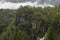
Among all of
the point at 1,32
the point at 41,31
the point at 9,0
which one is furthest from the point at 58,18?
the point at 9,0

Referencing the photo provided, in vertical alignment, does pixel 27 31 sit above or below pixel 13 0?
above

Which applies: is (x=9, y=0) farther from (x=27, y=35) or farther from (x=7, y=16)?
(x=27, y=35)

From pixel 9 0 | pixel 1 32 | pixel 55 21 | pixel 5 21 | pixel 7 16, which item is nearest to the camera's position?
pixel 55 21

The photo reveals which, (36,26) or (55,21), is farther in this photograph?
(36,26)

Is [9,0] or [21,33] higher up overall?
[21,33]

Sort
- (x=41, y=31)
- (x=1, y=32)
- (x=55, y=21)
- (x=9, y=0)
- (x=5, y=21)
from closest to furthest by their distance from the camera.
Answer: (x=55, y=21) < (x=41, y=31) < (x=1, y=32) < (x=5, y=21) < (x=9, y=0)

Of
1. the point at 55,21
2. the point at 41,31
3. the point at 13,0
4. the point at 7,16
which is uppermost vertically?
the point at 55,21

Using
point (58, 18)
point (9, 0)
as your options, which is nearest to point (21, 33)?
point (58, 18)

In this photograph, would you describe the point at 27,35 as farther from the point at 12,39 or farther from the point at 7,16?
the point at 7,16

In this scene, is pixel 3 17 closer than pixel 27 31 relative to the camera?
No

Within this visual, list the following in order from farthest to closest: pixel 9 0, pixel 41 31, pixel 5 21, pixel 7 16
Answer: pixel 9 0, pixel 7 16, pixel 5 21, pixel 41 31
